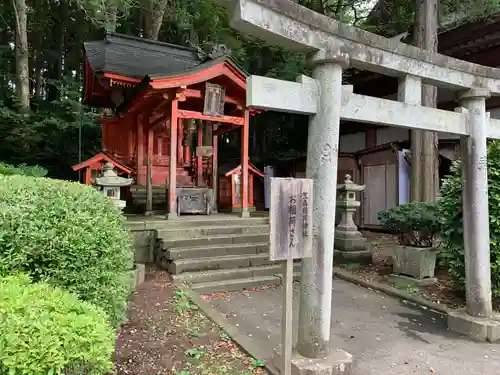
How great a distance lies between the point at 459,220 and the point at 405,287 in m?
1.68

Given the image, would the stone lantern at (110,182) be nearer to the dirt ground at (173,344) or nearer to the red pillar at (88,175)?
the red pillar at (88,175)

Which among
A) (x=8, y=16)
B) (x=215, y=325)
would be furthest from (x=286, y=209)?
(x=8, y=16)

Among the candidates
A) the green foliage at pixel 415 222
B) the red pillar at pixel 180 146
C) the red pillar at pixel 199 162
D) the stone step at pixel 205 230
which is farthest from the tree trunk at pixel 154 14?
the green foliage at pixel 415 222

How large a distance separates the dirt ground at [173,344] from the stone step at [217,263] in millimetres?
1037

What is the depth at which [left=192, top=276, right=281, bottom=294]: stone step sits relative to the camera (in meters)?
6.30

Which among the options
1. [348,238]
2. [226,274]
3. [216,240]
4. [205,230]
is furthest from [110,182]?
[348,238]

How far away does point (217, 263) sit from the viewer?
22.9 feet

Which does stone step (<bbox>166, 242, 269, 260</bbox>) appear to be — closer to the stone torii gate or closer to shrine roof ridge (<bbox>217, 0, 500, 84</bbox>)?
the stone torii gate

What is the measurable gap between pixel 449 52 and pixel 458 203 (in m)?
8.74

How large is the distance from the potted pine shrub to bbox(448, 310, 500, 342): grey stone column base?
1843mm

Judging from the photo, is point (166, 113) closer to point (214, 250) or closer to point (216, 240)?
point (216, 240)

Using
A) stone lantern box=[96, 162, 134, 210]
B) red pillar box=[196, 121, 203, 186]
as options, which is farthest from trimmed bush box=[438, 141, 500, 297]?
red pillar box=[196, 121, 203, 186]

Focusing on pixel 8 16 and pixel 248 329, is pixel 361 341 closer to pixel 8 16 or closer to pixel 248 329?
pixel 248 329

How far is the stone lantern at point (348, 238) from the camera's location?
8.55 metres
